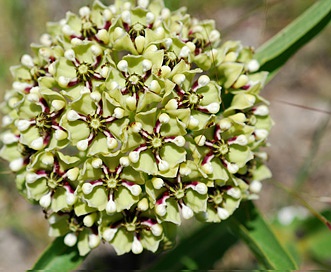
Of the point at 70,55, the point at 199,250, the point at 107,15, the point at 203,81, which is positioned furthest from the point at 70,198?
the point at 199,250

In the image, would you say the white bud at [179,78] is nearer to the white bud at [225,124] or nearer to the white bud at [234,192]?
the white bud at [225,124]

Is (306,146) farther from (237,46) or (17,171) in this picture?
(17,171)

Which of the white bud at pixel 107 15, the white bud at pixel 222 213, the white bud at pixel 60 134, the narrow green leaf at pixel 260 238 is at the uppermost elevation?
the white bud at pixel 107 15

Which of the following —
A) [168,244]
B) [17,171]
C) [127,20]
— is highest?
[127,20]

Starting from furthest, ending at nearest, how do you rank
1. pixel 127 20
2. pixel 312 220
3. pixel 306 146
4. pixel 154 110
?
pixel 306 146
pixel 312 220
pixel 127 20
pixel 154 110

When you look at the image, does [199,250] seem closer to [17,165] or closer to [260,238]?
[260,238]

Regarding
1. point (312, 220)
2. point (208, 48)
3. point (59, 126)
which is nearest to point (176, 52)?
point (208, 48)

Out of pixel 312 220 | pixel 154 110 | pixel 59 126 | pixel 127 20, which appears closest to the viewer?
pixel 154 110

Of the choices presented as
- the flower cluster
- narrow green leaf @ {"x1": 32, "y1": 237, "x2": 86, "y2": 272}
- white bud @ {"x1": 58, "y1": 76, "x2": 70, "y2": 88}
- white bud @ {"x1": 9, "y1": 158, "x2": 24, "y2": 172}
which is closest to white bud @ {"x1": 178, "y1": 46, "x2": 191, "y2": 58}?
the flower cluster

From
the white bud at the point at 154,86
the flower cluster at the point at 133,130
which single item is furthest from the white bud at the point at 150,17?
the white bud at the point at 154,86
